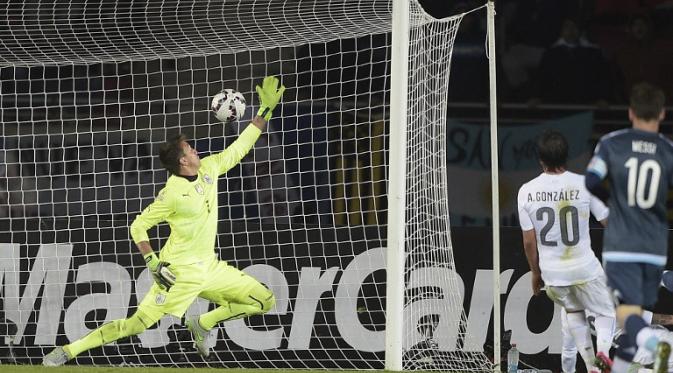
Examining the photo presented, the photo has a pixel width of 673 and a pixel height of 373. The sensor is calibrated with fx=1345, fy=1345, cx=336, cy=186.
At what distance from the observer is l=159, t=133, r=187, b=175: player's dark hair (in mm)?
10094

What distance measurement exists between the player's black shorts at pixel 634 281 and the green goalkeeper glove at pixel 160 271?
396 centimetres

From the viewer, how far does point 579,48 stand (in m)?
13.5

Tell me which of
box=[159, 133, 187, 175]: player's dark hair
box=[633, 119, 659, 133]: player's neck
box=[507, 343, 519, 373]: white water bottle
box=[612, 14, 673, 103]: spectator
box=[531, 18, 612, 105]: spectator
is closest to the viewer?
box=[633, 119, 659, 133]: player's neck

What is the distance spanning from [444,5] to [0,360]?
5.49 m

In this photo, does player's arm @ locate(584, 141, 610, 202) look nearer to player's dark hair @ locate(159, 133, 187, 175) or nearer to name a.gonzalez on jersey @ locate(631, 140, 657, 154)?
name a.gonzalez on jersey @ locate(631, 140, 657, 154)

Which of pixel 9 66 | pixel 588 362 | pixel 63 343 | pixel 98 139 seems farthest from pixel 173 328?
pixel 588 362

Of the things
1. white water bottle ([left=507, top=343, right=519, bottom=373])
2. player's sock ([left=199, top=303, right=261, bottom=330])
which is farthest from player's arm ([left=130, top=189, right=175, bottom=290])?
white water bottle ([left=507, top=343, right=519, bottom=373])

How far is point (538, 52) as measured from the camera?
13.5 meters

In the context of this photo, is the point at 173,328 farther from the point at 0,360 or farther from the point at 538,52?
the point at 538,52

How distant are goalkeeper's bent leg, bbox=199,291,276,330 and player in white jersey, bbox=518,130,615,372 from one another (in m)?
2.18

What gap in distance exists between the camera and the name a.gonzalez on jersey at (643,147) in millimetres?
7047

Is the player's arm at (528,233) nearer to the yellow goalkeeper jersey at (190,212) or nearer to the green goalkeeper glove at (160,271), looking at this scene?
the yellow goalkeeper jersey at (190,212)

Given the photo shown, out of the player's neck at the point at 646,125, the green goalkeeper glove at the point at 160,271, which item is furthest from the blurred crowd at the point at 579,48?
the player's neck at the point at 646,125

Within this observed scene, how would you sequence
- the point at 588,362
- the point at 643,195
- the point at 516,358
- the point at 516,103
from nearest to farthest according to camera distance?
the point at 643,195 < the point at 588,362 < the point at 516,358 < the point at 516,103
